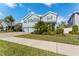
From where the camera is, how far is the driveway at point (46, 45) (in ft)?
19.1

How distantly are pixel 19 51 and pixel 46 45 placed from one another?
97cm

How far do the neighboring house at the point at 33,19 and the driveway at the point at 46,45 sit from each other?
1.14 ft

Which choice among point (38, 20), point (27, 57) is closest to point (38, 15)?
point (38, 20)

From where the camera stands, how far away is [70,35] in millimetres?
6242

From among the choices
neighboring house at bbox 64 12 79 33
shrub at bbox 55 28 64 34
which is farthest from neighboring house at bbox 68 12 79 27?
shrub at bbox 55 28 64 34

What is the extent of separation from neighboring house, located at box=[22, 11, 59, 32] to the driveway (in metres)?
0.35

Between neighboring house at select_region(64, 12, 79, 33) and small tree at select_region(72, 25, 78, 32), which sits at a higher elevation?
neighboring house at select_region(64, 12, 79, 33)

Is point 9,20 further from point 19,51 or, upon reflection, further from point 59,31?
point 59,31

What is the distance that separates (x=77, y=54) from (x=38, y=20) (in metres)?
1.85

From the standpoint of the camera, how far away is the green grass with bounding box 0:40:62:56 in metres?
5.87

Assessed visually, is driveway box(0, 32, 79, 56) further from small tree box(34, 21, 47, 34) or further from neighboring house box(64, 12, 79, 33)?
neighboring house box(64, 12, 79, 33)

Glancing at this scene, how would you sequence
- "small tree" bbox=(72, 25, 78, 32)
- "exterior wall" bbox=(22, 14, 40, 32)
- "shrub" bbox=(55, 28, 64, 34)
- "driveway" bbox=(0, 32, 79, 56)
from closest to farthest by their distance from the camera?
"driveway" bbox=(0, 32, 79, 56) < "small tree" bbox=(72, 25, 78, 32) < "shrub" bbox=(55, 28, 64, 34) < "exterior wall" bbox=(22, 14, 40, 32)

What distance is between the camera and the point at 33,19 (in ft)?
21.3

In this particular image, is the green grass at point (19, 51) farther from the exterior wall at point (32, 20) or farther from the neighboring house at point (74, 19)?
the neighboring house at point (74, 19)
